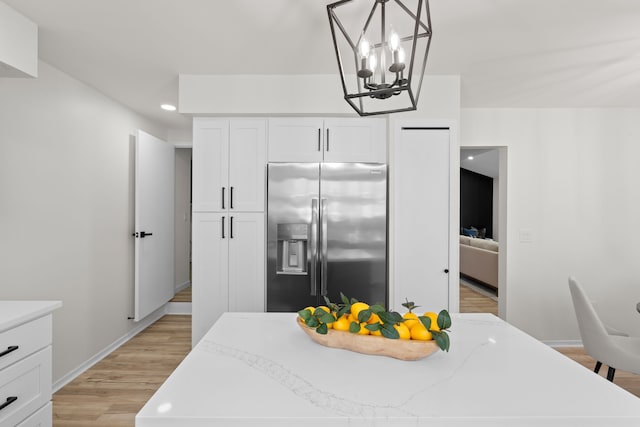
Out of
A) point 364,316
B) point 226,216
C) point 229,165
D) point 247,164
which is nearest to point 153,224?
point 226,216

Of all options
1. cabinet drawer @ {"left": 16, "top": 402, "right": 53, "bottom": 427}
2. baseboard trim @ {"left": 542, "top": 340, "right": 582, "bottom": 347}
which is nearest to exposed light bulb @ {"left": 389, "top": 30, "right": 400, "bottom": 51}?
cabinet drawer @ {"left": 16, "top": 402, "right": 53, "bottom": 427}

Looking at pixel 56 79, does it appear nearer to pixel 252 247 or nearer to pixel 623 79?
pixel 252 247

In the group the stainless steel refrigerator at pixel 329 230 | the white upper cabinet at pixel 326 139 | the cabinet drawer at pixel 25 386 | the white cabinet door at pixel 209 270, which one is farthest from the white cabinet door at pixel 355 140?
the cabinet drawer at pixel 25 386

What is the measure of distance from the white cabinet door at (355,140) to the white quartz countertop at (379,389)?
1834 millimetres

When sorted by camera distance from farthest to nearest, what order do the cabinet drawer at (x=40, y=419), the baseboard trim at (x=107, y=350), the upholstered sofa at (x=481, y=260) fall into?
the upholstered sofa at (x=481, y=260) < the baseboard trim at (x=107, y=350) < the cabinet drawer at (x=40, y=419)

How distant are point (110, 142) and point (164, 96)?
690mm

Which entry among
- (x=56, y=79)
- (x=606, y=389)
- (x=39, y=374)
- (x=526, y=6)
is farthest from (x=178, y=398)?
(x=56, y=79)

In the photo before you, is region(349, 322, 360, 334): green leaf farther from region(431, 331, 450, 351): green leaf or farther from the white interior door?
the white interior door

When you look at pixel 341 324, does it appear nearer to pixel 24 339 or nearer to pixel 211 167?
pixel 24 339

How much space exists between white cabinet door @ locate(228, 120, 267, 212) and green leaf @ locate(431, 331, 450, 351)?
204cm

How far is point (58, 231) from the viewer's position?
2637 mm

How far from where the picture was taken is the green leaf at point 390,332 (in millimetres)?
1076

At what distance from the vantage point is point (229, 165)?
2871 mm

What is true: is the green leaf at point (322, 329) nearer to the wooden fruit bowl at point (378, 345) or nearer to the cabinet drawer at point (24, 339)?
the wooden fruit bowl at point (378, 345)
